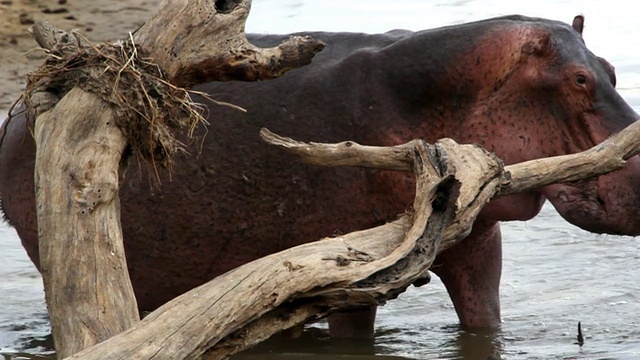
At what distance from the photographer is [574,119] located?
225 inches

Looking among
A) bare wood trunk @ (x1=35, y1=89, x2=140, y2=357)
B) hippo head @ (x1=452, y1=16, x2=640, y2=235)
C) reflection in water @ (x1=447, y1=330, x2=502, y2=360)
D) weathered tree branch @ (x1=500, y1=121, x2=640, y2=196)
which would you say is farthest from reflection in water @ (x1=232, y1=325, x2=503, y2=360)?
bare wood trunk @ (x1=35, y1=89, x2=140, y2=357)

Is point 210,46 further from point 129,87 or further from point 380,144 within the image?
point 380,144

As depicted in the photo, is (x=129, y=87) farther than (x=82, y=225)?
Yes

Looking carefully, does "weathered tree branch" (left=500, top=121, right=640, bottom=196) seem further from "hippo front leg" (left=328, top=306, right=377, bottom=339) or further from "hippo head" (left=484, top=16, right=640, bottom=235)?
"hippo front leg" (left=328, top=306, right=377, bottom=339)

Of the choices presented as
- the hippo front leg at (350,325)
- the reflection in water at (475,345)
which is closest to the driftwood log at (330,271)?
the reflection in water at (475,345)

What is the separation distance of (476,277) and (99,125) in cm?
203

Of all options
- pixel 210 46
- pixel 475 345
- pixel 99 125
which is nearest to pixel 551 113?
pixel 475 345

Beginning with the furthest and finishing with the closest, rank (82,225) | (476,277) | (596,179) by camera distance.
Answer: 1. (476,277)
2. (596,179)
3. (82,225)

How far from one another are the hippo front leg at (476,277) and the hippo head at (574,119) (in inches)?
15.7

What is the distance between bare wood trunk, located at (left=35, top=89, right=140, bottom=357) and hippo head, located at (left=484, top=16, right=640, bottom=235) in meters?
1.78

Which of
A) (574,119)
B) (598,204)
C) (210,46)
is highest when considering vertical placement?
(210,46)

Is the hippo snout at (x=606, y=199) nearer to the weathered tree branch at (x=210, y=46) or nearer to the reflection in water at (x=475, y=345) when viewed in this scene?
the reflection in water at (x=475, y=345)

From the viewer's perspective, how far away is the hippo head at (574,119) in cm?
566

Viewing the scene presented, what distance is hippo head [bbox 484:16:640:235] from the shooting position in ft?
18.6
